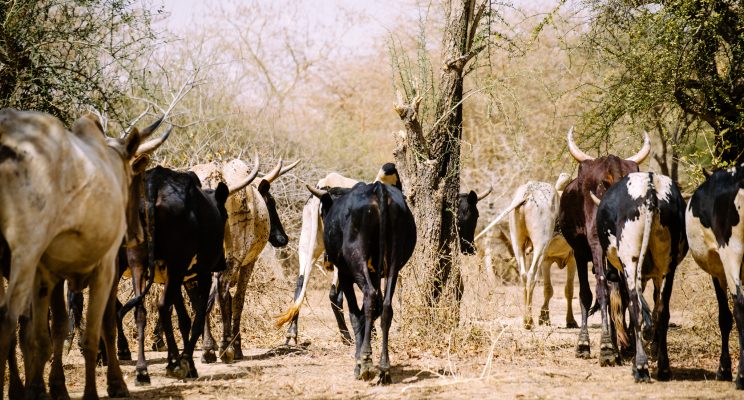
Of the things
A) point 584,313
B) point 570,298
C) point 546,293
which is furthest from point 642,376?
point 546,293

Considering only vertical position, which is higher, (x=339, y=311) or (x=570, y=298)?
(x=570, y=298)

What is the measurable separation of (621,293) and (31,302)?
5.88 meters

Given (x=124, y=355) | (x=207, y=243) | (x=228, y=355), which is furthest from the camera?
(x=124, y=355)

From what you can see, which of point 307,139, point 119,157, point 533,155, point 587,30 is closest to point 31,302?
point 119,157

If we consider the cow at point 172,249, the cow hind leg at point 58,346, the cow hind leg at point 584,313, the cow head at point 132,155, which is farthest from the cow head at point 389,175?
the cow hind leg at point 58,346

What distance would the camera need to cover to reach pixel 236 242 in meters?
10.9

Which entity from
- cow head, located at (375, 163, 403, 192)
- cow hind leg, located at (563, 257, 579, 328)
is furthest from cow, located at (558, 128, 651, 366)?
cow hind leg, located at (563, 257, 579, 328)

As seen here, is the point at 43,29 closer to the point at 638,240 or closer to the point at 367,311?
the point at 367,311

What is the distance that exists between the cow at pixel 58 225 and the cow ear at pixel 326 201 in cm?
234

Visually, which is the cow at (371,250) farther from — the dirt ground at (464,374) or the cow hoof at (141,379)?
the cow hoof at (141,379)

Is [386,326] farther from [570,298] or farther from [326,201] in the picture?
[570,298]

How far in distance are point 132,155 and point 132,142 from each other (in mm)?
116

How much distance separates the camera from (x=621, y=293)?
9.52 metres

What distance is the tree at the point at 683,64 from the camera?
1078cm
